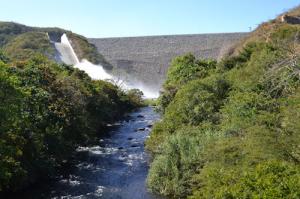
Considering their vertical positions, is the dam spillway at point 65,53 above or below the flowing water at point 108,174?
above

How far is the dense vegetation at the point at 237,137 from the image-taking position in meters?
18.2

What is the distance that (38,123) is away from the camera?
122ft

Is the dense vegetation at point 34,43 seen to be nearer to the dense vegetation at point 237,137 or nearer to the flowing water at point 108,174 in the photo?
the flowing water at point 108,174

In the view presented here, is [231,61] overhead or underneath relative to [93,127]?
overhead

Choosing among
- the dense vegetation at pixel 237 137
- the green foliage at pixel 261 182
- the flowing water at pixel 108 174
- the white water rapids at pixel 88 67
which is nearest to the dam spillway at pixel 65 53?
the white water rapids at pixel 88 67

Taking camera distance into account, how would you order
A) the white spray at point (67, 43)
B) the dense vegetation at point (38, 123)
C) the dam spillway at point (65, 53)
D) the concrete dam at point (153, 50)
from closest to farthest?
the dense vegetation at point (38, 123), the dam spillway at point (65, 53), the white spray at point (67, 43), the concrete dam at point (153, 50)

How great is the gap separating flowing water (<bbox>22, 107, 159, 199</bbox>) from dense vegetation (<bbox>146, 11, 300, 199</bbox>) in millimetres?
1968

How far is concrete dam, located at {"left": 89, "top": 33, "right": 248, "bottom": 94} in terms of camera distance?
472 feet

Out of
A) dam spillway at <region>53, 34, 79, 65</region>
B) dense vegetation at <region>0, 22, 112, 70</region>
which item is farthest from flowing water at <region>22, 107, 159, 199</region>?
dam spillway at <region>53, 34, 79, 65</region>

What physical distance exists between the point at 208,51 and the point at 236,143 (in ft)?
429

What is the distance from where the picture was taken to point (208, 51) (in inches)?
6038

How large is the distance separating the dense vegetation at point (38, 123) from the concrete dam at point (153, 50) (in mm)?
85996

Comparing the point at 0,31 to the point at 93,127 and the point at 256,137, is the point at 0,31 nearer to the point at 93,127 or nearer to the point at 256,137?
the point at 93,127

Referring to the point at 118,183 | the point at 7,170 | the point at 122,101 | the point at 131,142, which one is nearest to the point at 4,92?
the point at 7,170
